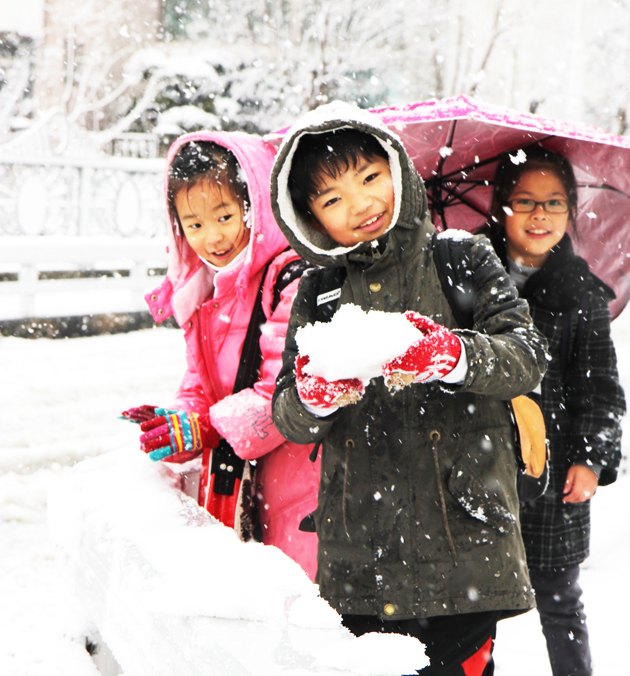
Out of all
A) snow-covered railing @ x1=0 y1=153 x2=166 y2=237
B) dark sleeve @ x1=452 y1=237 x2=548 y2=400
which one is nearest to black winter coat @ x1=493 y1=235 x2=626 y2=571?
dark sleeve @ x1=452 y1=237 x2=548 y2=400

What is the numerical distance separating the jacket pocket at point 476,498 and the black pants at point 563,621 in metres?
0.95

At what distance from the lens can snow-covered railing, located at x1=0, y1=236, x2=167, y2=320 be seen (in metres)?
8.74

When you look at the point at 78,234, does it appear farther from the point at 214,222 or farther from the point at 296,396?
the point at 296,396

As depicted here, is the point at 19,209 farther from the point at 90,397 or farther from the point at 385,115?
the point at 385,115

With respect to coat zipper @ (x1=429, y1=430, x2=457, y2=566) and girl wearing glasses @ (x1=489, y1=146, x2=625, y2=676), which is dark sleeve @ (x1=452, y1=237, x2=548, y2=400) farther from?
girl wearing glasses @ (x1=489, y1=146, x2=625, y2=676)

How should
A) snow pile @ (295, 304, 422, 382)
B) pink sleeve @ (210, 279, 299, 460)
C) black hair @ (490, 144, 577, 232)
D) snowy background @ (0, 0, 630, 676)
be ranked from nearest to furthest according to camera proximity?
snow pile @ (295, 304, 422, 382) < pink sleeve @ (210, 279, 299, 460) < black hair @ (490, 144, 577, 232) < snowy background @ (0, 0, 630, 676)

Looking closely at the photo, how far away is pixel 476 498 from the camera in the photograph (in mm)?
1662

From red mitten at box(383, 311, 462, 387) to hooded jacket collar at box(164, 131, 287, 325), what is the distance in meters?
0.85

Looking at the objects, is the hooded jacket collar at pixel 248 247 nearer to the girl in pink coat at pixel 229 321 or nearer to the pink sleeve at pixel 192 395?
the girl in pink coat at pixel 229 321

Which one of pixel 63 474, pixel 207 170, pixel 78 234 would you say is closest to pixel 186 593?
pixel 207 170

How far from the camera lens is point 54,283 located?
9078 mm

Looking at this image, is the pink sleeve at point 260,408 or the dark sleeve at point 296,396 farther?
the pink sleeve at point 260,408

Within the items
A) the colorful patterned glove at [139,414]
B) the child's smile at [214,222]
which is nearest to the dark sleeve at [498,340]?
the child's smile at [214,222]

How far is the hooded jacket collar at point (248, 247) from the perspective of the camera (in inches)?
87.9
